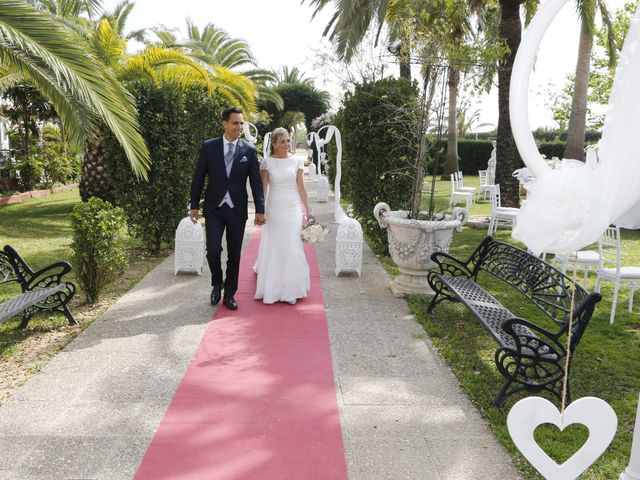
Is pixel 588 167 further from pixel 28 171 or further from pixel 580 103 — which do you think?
pixel 28 171

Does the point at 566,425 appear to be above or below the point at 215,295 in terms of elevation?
above

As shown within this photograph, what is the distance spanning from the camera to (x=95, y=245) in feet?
19.6

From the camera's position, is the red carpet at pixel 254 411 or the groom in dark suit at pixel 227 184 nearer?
the red carpet at pixel 254 411

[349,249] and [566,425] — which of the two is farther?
[349,249]

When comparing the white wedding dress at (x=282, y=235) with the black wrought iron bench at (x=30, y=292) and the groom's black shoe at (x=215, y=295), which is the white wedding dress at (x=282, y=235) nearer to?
the groom's black shoe at (x=215, y=295)

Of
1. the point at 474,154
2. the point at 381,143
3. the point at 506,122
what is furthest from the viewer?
the point at 474,154

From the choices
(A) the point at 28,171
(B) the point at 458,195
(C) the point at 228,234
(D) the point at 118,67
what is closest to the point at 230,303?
(C) the point at 228,234

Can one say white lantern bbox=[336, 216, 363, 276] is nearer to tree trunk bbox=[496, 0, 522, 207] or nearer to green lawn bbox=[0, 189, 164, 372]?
green lawn bbox=[0, 189, 164, 372]

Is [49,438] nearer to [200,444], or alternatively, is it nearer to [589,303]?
[200,444]

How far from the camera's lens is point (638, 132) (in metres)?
2.03

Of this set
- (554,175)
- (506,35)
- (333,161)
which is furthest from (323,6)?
(554,175)

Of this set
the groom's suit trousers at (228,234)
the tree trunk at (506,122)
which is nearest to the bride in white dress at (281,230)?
the groom's suit trousers at (228,234)

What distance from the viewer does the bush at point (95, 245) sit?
5914mm

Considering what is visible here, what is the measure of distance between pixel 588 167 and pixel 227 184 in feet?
13.9
